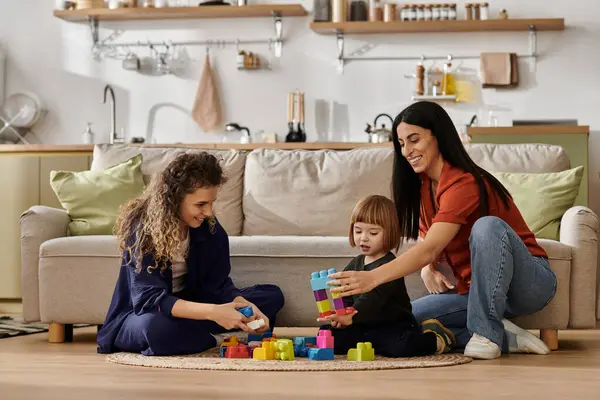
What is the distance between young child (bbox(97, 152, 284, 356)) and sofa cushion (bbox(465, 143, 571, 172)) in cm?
132

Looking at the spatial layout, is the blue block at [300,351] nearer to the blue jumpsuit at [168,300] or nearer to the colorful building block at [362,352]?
the colorful building block at [362,352]

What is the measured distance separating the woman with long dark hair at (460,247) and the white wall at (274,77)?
3127 millimetres

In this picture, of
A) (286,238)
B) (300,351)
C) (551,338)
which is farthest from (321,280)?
A: (551,338)

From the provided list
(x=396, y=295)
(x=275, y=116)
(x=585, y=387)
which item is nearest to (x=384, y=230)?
(x=396, y=295)

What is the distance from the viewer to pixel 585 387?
8.20ft

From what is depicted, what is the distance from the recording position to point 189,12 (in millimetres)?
6492

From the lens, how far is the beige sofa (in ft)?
11.3

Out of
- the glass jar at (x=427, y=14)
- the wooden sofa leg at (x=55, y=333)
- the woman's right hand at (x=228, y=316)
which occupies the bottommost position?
the wooden sofa leg at (x=55, y=333)

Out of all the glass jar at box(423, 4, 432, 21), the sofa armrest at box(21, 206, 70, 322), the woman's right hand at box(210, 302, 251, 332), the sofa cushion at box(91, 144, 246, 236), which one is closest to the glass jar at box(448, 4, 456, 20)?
the glass jar at box(423, 4, 432, 21)

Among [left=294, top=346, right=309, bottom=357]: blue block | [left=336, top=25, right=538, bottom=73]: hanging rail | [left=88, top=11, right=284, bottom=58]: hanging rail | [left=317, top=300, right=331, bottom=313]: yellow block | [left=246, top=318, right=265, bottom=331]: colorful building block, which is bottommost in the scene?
[left=294, top=346, right=309, bottom=357]: blue block

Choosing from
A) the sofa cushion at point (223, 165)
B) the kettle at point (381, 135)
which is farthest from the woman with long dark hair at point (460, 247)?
the kettle at point (381, 135)

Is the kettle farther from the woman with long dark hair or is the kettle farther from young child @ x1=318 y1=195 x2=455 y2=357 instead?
young child @ x1=318 y1=195 x2=455 y2=357

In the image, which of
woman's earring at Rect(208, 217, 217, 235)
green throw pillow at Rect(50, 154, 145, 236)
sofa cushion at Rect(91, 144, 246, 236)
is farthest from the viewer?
sofa cushion at Rect(91, 144, 246, 236)

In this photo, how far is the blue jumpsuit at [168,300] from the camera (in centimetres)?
309
